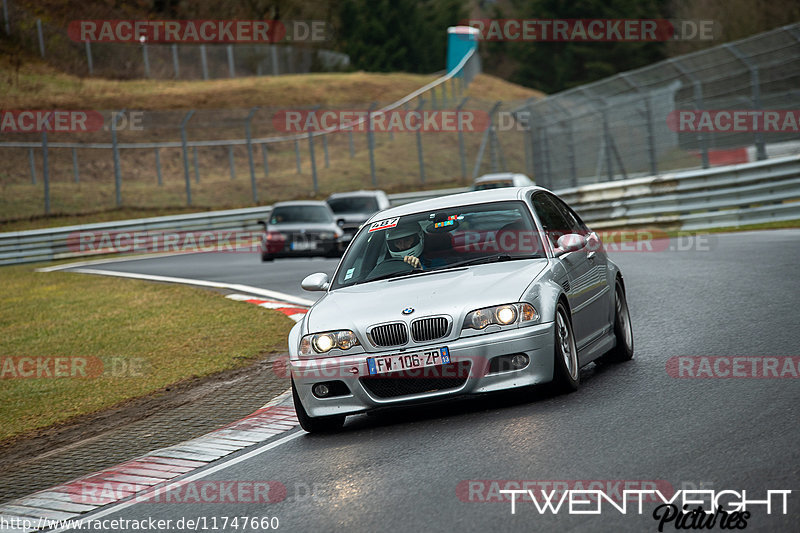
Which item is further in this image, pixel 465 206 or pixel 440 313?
pixel 465 206

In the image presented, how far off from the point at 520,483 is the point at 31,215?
33001 millimetres

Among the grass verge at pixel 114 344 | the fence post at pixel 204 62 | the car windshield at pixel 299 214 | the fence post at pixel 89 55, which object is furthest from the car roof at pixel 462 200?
the fence post at pixel 204 62

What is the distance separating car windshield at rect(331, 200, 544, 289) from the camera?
7988 mm

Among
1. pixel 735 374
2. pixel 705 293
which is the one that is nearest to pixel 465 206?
pixel 735 374

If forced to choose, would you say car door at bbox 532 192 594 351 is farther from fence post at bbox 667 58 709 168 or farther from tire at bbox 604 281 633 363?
fence post at bbox 667 58 709 168

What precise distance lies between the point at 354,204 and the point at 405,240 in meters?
19.4

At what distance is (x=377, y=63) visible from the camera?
302 feet

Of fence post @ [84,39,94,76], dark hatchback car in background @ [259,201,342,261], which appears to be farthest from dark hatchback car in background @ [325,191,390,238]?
fence post @ [84,39,94,76]

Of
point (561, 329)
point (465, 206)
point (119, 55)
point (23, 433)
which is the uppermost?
point (119, 55)

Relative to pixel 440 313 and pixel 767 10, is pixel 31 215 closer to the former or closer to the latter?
pixel 440 313

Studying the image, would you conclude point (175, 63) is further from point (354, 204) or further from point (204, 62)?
point (354, 204)

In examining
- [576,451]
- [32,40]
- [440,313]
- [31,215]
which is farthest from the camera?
[32,40]

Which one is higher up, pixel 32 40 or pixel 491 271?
pixel 32 40

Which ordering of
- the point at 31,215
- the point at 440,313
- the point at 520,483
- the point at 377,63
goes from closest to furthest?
the point at 520,483
the point at 440,313
the point at 31,215
the point at 377,63
